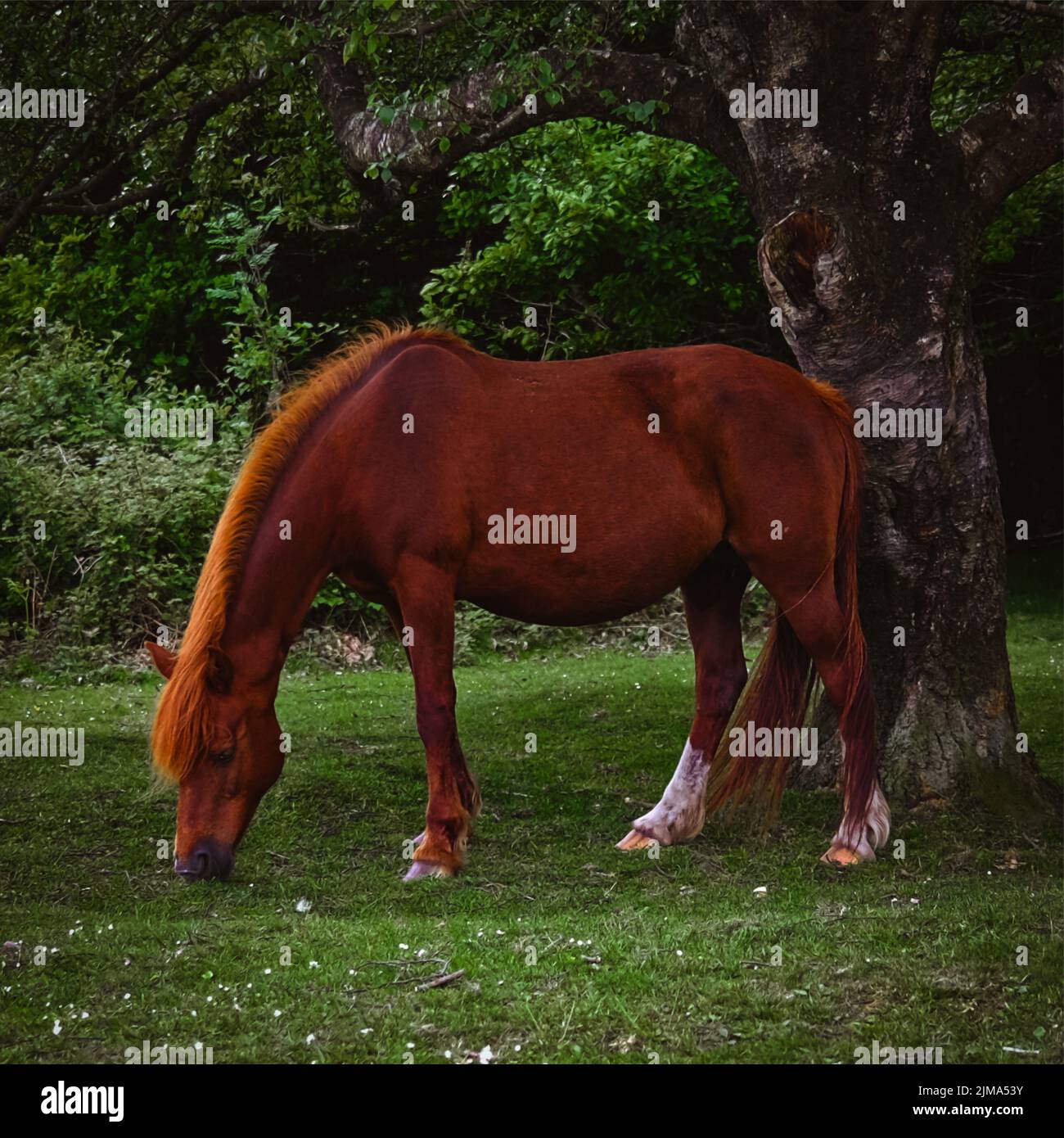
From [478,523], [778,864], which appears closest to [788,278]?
[478,523]

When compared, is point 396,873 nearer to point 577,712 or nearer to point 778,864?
point 778,864

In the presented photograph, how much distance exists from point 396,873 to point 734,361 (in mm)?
2850

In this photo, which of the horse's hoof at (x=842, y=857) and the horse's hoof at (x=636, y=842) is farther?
the horse's hoof at (x=636, y=842)

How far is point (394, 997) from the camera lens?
14.8 feet

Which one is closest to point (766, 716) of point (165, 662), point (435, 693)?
point (435, 693)

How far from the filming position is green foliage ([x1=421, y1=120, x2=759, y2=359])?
1316 centimetres

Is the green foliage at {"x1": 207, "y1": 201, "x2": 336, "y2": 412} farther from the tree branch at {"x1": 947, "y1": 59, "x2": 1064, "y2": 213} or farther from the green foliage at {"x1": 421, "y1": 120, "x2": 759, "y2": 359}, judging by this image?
the tree branch at {"x1": 947, "y1": 59, "x2": 1064, "y2": 213}

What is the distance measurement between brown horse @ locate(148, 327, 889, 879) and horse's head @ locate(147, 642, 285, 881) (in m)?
0.07

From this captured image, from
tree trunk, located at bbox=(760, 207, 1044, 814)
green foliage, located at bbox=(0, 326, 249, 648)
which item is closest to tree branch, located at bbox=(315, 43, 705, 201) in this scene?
tree trunk, located at bbox=(760, 207, 1044, 814)

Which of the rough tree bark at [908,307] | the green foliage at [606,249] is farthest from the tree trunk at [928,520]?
the green foliage at [606,249]

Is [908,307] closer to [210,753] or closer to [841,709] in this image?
[841,709]

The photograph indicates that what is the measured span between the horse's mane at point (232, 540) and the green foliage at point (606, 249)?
536cm

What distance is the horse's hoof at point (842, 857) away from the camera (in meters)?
6.29

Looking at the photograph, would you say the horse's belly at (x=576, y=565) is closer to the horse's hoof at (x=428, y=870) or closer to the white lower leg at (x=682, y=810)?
the white lower leg at (x=682, y=810)
